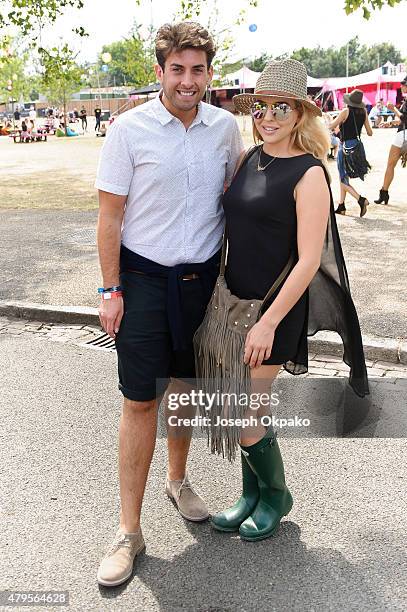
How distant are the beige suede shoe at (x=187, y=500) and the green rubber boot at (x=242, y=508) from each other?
0.24 ft

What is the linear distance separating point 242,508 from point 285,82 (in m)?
1.82

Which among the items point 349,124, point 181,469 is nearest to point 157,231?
point 181,469

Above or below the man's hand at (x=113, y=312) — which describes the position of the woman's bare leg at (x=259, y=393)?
below

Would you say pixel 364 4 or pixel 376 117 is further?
pixel 376 117

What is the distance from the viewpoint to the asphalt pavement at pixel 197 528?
266 cm

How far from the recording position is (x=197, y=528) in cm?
311

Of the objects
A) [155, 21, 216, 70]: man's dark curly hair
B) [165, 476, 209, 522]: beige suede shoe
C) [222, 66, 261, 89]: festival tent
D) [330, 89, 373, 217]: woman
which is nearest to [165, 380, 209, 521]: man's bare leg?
[165, 476, 209, 522]: beige suede shoe

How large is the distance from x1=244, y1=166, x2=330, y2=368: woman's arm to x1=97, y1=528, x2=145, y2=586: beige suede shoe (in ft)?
3.04

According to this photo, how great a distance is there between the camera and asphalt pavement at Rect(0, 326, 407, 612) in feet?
8.72

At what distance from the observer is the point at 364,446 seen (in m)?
3.80

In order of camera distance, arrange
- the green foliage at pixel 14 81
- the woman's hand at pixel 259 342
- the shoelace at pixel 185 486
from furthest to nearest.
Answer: the green foliage at pixel 14 81 < the shoelace at pixel 185 486 < the woman's hand at pixel 259 342

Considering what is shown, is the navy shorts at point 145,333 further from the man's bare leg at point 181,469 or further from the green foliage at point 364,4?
the green foliage at point 364,4

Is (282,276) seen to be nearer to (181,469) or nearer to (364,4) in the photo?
(181,469)

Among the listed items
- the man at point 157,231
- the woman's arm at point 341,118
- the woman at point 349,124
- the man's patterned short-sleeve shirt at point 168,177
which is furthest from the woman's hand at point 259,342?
the woman's arm at point 341,118
